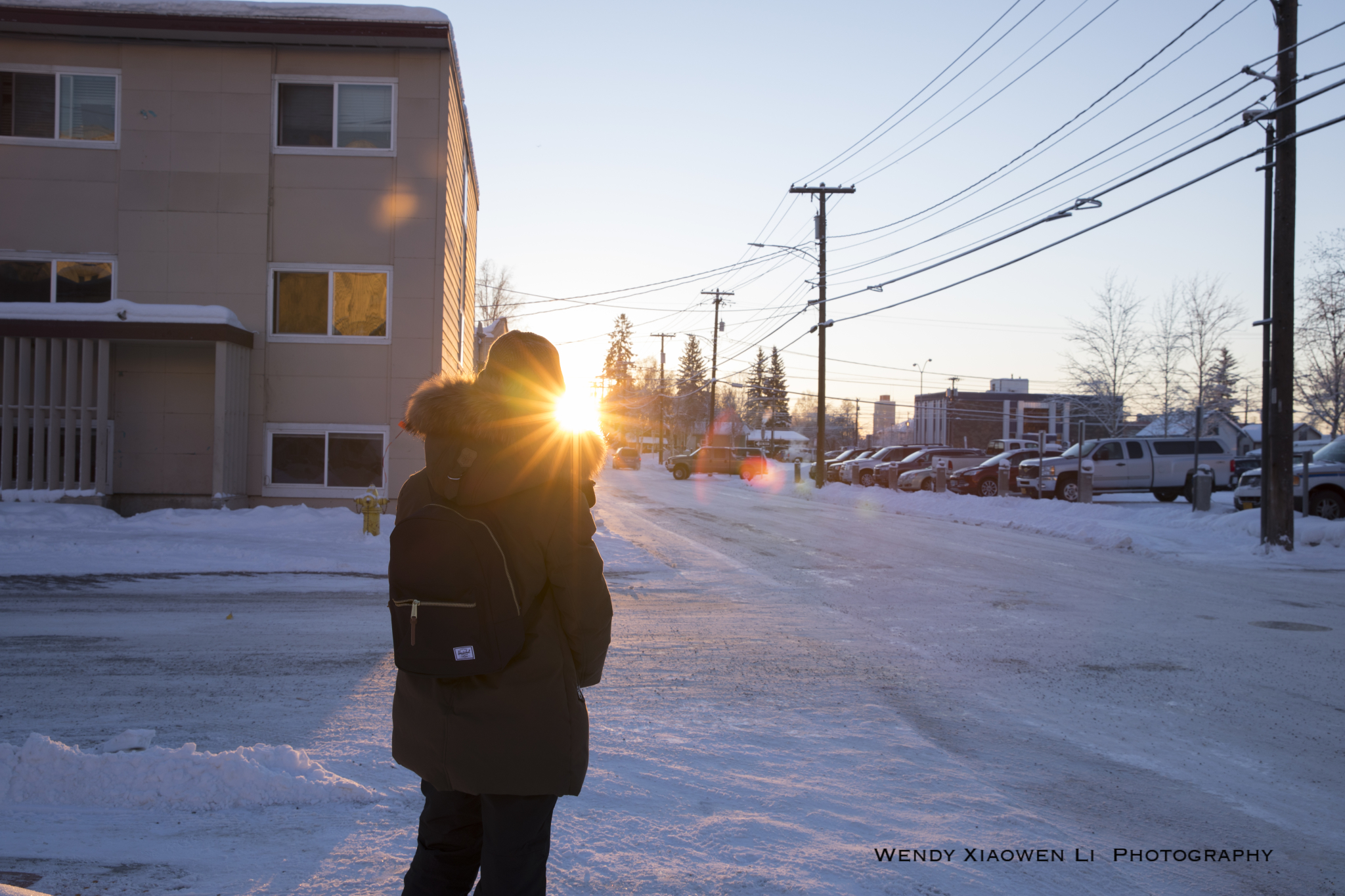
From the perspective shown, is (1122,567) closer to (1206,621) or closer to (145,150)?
(1206,621)

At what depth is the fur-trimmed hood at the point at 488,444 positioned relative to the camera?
246 cm

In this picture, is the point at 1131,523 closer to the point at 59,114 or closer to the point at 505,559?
the point at 505,559

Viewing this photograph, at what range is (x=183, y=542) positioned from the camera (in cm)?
1280

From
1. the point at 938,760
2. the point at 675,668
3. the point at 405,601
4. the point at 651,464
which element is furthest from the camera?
the point at 651,464

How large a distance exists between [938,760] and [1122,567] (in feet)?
33.2

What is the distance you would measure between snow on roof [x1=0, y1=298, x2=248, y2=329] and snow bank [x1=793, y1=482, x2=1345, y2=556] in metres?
16.8

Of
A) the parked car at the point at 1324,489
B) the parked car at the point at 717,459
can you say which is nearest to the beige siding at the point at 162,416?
the parked car at the point at 1324,489

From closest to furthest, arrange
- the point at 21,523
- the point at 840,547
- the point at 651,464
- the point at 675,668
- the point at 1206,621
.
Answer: the point at 675,668 < the point at 1206,621 < the point at 21,523 < the point at 840,547 < the point at 651,464

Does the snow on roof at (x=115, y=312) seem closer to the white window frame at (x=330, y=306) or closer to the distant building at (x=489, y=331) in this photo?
the white window frame at (x=330, y=306)

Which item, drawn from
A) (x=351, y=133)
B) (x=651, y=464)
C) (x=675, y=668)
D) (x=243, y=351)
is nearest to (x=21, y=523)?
(x=243, y=351)

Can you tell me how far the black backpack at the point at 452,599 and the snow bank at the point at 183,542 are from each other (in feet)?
31.9

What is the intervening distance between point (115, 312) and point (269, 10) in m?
6.20

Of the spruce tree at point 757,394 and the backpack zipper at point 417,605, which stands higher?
the spruce tree at point 757,394

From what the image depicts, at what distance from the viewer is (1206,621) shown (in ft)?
29.6
